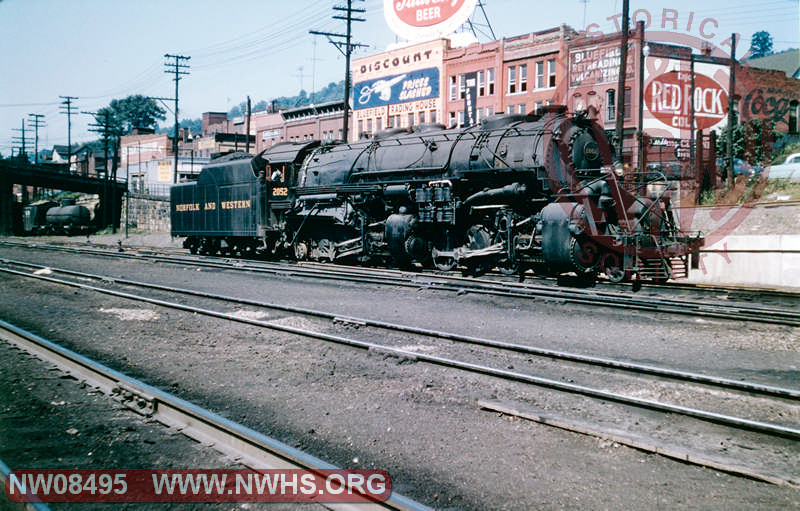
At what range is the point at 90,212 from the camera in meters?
58.2

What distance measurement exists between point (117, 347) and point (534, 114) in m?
11.0

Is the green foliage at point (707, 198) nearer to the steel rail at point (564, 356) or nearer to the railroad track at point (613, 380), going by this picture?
the steel rail at point (564, 356)

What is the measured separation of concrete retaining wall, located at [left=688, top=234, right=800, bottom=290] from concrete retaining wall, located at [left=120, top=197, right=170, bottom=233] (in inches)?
1805

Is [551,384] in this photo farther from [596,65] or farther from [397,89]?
[397,89]

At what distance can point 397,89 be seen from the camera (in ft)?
163

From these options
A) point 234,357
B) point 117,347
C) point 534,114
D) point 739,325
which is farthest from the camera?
Result: point 534,114

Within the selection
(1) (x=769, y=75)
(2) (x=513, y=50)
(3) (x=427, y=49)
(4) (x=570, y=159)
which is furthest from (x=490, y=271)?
(1) (x=769, y=75)

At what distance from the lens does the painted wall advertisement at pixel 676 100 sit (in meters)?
39.7

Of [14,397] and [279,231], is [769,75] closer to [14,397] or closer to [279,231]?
[279,231]

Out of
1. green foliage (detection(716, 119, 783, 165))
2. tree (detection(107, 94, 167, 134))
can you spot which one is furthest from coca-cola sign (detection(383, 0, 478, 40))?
tree (detection(107, 94, 167, 134))

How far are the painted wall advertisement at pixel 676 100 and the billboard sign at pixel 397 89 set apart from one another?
52.9 feet

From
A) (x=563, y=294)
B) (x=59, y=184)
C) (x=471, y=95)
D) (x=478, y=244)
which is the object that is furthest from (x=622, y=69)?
(x=59, y=184)

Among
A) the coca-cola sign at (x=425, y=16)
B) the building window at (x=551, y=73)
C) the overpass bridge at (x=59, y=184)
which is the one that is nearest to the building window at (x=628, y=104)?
the building window at (x=551, y=73)
